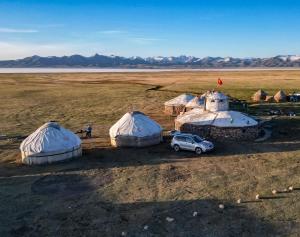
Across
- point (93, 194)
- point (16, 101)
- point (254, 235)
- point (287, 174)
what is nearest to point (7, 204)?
point (93, 194)

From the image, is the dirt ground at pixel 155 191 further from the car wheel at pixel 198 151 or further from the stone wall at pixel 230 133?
the stone wall at pixel 230 133

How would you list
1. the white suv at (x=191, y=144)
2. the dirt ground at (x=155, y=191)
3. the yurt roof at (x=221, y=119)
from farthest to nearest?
the yurt roof at (x=221, y=119)
the white suv at (x=191, y=144)
the dirt ground at (x=155, y=191)

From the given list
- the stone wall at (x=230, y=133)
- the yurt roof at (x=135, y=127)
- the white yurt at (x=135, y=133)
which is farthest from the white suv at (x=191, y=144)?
the stone wall at (x=230, y=133)

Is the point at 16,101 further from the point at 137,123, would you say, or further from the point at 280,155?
the point at 280,155

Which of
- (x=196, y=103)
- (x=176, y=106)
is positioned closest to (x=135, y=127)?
(x=196, y=103)

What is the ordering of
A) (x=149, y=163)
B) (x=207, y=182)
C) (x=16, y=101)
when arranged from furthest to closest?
1. (x=16, y=101)
2. (x=149, y=163)
3. (x=207, y=182)

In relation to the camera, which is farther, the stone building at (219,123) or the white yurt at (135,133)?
the stone building at (219,123)

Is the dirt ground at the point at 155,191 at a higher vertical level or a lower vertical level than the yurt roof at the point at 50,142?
lower
